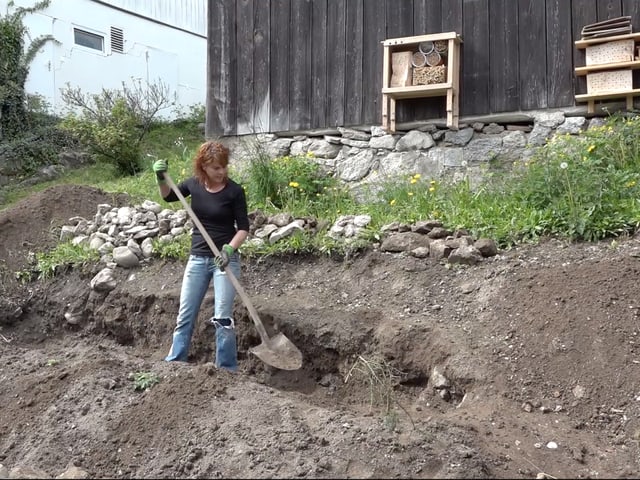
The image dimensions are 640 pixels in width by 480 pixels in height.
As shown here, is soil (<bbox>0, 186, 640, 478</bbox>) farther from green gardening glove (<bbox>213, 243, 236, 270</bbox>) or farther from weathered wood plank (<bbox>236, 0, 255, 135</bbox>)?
weathered wood plank (<bbox>236, 0, 255, 135</bbox>)

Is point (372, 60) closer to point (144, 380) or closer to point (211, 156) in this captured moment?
point (211, 156)

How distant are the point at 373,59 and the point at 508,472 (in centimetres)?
Result: 589

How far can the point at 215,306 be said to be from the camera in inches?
197

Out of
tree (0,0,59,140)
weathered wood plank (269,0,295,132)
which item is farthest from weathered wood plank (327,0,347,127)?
tree (0,0,59,140)

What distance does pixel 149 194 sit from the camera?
870 cm

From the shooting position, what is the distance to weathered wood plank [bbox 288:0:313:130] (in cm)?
872

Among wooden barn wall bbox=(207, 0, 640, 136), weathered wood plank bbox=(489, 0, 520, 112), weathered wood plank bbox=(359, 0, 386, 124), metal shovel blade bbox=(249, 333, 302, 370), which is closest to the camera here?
metal shovel blade bbox=(249, 333, 302, 370)

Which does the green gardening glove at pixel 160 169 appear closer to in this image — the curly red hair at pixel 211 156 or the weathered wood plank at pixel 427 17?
the curly red hair at pixel 211 156

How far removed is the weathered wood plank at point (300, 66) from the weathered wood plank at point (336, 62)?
0.85 feet

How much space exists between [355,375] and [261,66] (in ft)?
16.1

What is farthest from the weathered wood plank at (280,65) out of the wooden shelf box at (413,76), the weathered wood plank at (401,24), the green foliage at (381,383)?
the green foliage at (381,383)

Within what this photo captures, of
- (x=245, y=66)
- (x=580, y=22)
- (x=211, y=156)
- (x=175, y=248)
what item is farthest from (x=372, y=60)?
(x=211, y=156)

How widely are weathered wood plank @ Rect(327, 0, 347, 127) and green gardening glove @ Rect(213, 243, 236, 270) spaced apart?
396cm

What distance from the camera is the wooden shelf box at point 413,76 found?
7559 millimetres
